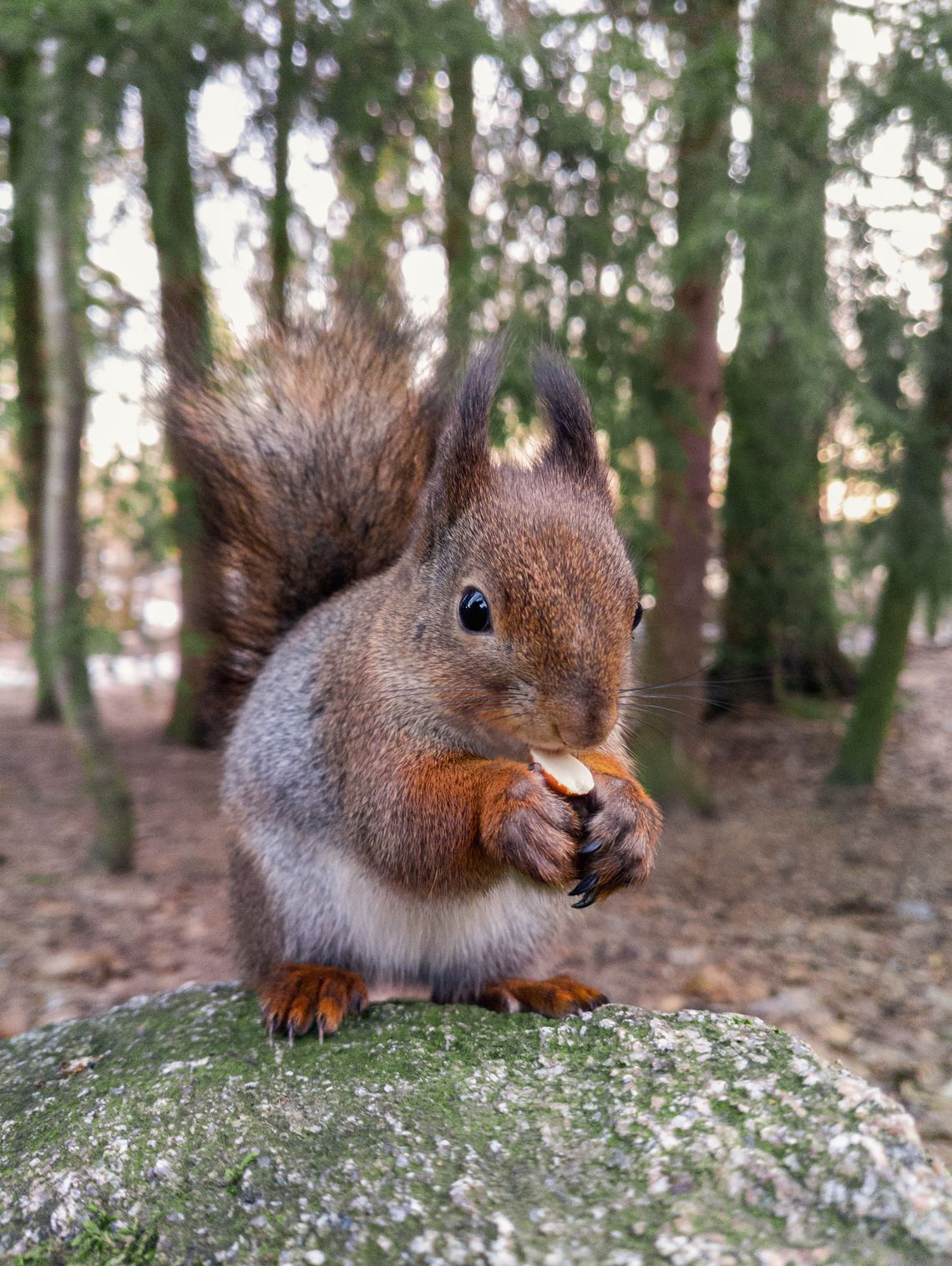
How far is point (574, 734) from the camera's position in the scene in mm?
1520

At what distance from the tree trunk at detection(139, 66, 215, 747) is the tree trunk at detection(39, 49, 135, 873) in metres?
0.35

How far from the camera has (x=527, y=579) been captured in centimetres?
161

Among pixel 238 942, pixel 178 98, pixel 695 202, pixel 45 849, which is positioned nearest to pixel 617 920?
pixel 238 942

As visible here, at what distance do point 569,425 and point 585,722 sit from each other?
711mm

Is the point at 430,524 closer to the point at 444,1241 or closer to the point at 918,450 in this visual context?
the point at 444,1241

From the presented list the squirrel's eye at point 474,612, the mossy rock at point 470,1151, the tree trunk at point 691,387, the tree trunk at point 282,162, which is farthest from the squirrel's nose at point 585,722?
the tree trunk at point 691,387

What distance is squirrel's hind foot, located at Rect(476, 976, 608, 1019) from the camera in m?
1.87

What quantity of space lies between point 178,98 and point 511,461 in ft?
6.20

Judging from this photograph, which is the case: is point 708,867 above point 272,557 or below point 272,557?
below

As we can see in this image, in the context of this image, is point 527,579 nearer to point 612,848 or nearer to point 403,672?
point 403,672

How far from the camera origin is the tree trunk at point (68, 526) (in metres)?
3.24

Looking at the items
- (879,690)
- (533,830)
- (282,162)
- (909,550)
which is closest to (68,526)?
(282,162)

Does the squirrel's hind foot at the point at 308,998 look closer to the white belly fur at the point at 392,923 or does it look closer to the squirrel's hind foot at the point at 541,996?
the white belly fur at the point at 392,923

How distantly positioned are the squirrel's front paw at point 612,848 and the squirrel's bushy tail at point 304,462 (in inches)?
37.0
